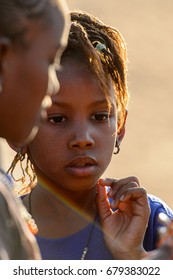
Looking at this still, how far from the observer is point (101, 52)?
3.86 metres

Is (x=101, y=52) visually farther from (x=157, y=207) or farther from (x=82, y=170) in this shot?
(x=157, y=207)

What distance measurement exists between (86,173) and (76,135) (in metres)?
0.17

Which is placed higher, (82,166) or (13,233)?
(13,233)

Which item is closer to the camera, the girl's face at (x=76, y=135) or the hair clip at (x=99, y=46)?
the girl's face at (x=76, y=135)

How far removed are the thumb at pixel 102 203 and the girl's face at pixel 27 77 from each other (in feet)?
3.74

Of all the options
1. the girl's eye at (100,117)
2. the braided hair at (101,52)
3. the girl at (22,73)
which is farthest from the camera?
the braided hair at (101,52)

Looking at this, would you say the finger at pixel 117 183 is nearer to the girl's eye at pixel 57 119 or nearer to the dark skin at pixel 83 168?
the dark skin at pixel 83 168

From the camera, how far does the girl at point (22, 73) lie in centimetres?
254

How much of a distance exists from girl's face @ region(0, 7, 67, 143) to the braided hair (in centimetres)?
109

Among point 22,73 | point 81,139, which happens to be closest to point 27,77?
point 22,73

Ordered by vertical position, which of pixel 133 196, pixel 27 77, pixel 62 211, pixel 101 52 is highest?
pixel 27 77

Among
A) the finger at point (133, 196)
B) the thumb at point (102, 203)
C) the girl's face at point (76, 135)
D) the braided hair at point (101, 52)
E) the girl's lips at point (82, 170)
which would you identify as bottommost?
the thumb at point (102, 203)

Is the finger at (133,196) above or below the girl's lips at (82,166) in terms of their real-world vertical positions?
below

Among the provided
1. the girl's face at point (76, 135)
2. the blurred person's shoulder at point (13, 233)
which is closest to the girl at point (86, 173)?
the girl's face at point (76, 135)
